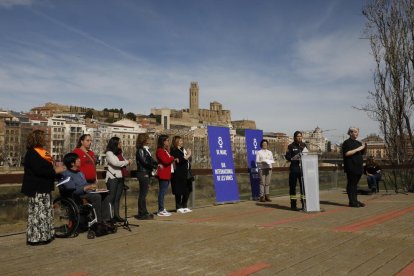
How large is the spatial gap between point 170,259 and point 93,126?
14033 cm

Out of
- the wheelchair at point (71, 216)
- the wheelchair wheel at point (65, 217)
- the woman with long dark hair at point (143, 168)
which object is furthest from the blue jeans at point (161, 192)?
the wheelchair wheel at point (65, 217)

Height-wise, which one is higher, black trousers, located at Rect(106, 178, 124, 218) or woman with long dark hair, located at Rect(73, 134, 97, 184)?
woman with long dark hair, located at Rect(73, 134, 97, 184)

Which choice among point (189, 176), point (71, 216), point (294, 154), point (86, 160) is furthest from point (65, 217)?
point (294, 154)

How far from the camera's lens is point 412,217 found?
8836 millimetres

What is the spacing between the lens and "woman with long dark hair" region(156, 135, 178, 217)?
9.69m

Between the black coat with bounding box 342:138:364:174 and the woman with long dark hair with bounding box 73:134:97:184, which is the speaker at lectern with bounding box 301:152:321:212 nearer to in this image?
the black coat with bounding box 342:138:364:174

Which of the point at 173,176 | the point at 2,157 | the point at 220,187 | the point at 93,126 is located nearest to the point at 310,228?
the point at 173,176

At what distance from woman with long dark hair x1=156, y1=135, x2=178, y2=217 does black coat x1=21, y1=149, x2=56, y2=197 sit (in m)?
3.33

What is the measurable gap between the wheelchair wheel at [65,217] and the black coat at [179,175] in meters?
3.49

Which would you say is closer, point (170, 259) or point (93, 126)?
point (170, 259)

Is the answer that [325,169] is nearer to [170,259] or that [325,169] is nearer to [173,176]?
[173,176]

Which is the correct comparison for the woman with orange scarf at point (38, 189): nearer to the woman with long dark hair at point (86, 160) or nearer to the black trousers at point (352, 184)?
the woman with long dark hair at point (86, 160)

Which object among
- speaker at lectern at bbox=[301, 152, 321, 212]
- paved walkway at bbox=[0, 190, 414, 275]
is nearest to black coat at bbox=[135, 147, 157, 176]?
paved walkway at bbox=[0, 190, 414, 275]

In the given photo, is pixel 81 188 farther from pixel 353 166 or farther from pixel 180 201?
pixel 353 166
